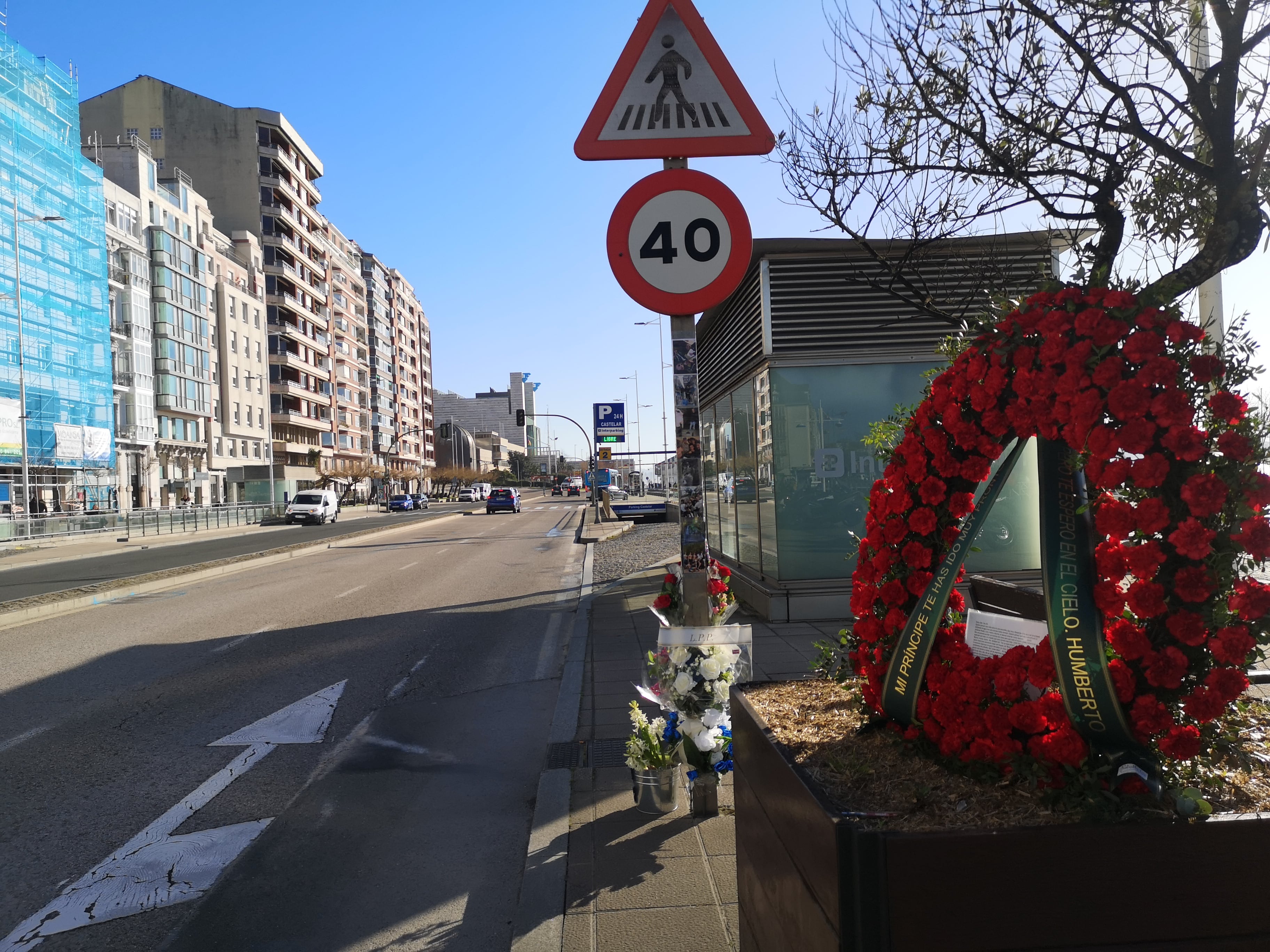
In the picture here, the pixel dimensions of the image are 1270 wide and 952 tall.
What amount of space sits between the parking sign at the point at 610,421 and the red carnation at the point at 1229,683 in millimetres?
38446

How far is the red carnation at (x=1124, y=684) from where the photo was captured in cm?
185

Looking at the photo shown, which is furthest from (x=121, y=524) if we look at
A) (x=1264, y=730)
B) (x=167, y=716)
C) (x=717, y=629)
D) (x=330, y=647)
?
(x=1264, y=730)

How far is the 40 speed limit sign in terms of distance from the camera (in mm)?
3602

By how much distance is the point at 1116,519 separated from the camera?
6.11 ft

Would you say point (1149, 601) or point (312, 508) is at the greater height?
point (1149, 601)

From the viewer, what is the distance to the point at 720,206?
365cm

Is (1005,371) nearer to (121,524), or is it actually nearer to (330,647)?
(330,647)

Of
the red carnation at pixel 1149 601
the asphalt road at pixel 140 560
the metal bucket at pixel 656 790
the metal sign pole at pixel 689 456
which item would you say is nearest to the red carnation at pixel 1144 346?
the red carnation at pixel 1149 601

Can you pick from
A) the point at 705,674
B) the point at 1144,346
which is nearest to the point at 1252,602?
the point at 1144,346

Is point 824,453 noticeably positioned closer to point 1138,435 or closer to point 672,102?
point 672,102

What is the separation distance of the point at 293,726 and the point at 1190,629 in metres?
6.20

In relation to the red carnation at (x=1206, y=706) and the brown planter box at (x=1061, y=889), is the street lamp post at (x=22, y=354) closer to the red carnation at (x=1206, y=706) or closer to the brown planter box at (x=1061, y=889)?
the brown planter box at (x=1061, y=889)

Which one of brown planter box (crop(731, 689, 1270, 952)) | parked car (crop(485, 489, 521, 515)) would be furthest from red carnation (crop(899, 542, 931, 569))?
parked car (crop(485, 489, 521, 515))

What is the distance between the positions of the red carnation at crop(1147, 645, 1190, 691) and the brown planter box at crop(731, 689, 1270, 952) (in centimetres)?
29
